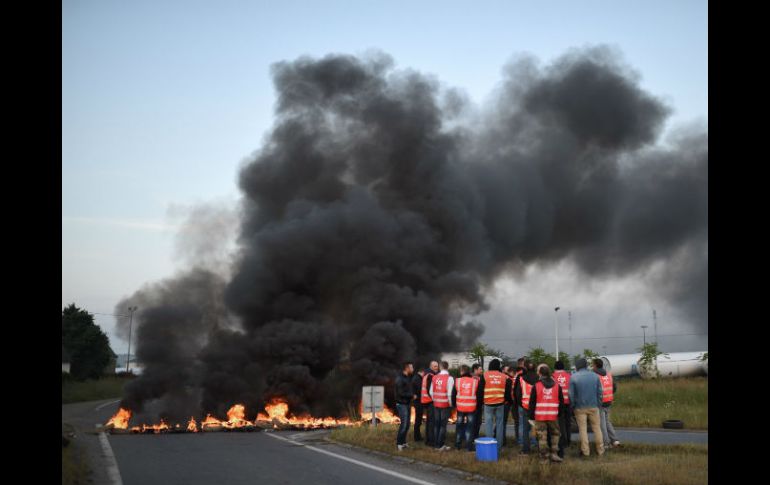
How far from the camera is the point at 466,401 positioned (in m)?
14.4

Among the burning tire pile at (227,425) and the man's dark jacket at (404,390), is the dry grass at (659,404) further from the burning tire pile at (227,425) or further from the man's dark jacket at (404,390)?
the man's dark jacket at (404,390)

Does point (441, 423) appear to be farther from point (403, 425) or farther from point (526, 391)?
point (526, 391)

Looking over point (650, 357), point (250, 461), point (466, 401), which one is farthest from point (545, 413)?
point (650, 357)

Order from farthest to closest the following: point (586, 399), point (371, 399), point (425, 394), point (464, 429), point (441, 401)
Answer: point (371, 399) → point (425, 394) → point (441, 401) → point (464, 429) → point (586, 399)

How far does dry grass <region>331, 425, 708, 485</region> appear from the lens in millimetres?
10244

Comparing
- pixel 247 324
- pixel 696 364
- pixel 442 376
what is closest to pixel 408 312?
pixel 247 324

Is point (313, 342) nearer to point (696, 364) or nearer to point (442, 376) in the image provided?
point (442, 376)

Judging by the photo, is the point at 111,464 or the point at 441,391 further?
the point at 441,391

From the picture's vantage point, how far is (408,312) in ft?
119

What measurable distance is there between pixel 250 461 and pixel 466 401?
4645 millimetres
